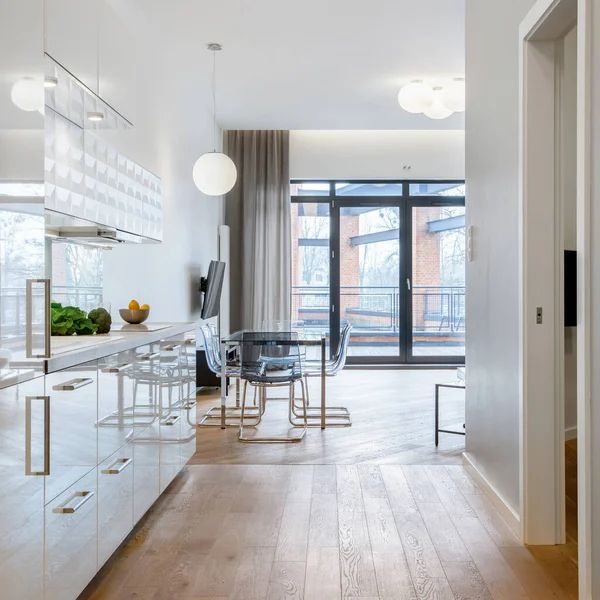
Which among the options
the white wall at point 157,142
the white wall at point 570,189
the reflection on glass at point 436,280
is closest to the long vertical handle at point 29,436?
the white wall at point 157,142

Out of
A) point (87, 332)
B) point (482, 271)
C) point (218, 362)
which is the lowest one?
point (218, 362)

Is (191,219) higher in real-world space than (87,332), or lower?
higher

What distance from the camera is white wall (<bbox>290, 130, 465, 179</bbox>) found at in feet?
27.0

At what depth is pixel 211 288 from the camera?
6477 mm

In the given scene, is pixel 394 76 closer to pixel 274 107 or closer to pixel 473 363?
pixel 274 107

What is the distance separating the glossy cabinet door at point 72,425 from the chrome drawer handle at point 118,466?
0.43 ft

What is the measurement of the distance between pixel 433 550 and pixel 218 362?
303cm

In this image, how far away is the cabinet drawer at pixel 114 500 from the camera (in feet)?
7.17

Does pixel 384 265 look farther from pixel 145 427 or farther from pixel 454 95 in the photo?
pixel 145 427

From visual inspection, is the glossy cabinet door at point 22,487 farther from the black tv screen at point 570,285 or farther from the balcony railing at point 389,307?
the balcony railing at point 389,307

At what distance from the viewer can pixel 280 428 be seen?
4.82m

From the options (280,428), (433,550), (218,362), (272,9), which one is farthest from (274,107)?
(433,550)

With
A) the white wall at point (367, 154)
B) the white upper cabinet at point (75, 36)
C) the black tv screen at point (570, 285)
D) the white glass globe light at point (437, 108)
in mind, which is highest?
the white wall at point (367, 154)

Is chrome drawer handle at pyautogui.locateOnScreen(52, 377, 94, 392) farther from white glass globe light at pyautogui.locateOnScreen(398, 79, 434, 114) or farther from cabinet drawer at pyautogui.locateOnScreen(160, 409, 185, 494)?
white glass globe light at pyautogui.locateOnScreen(398, 79, 434, 114)
